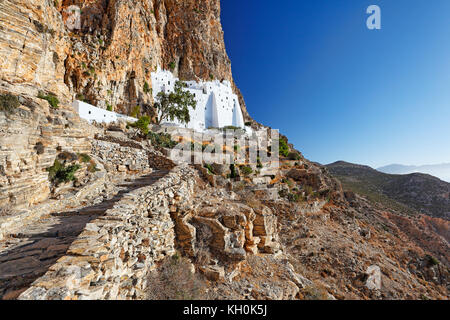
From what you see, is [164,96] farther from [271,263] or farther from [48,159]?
[271,263]

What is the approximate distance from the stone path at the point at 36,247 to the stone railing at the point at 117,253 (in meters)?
0.51

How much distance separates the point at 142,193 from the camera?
14.4ft

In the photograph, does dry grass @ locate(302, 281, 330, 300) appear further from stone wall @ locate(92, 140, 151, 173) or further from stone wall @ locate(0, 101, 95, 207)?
stone wall @ locate(92, 140, 151, 173)

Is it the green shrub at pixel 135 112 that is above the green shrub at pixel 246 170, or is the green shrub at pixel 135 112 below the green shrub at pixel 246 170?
above

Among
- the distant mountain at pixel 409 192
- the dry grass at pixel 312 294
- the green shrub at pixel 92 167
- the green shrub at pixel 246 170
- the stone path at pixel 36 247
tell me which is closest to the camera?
the stone path at pixel 36 247

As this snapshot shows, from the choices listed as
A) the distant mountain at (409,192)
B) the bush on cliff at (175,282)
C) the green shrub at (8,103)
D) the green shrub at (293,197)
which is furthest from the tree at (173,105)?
the distant mountain at (409,192)

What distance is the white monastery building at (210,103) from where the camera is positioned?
2912 centimetres

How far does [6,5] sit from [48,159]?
5.24 meters

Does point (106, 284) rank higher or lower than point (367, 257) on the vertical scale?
higher

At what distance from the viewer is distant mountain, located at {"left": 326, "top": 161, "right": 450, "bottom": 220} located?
81.4 ft

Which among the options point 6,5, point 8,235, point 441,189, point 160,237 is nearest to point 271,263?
point 160,237

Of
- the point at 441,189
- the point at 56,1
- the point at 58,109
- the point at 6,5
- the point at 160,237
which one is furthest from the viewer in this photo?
the point at 441,189

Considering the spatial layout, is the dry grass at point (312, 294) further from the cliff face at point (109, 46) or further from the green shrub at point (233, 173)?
the cliff face at point (109, 46)

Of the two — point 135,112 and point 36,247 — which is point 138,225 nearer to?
point 36,247
